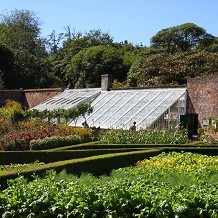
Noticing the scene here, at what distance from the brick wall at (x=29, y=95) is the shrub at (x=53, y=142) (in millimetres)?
16096

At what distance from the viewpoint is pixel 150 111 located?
21578mm

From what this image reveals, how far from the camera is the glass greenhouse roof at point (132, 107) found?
21375 mm

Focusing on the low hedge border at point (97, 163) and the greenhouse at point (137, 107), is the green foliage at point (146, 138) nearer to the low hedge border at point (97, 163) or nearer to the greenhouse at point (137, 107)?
the low hedge border at point (97, 163)

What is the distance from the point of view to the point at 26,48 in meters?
53.8

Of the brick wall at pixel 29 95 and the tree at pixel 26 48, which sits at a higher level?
the tree at pixel 26 48

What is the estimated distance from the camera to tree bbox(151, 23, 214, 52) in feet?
155

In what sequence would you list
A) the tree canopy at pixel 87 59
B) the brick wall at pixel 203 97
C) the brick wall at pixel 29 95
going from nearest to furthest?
1. the brick wall at pixel 203 97
2. the brick wall at pixel 29 95
3. the tree canopy at pixel 87 59

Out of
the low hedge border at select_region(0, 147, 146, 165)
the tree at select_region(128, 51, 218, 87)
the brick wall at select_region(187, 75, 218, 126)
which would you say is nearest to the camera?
the low hedge border at select_region(0, 147, 146, 165)

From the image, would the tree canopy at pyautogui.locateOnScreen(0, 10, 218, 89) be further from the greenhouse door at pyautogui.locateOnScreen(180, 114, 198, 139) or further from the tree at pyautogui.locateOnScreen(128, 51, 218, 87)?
the greenhouse door at pyautogui.locateOnScreen(180, 114, 198, 139)

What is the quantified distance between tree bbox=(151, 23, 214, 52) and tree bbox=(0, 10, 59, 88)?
11.7 meters

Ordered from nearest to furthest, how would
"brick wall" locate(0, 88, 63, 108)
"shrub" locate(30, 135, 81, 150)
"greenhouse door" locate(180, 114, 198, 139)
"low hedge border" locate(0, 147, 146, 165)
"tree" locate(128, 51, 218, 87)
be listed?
1. "low hedge border" locate(0, 147, 146, 165)
2. "shrub" locate(30, 135, 81, 150)
3. "greenhouse door" locate(180, 114, 198, 139)
4. "tree" locate(128, 51, 218, 87)
5. "brick wall" locate(0, 88, 63, 108)

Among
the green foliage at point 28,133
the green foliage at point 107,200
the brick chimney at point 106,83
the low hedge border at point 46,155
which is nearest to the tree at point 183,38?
the brick chimney at point 106,83

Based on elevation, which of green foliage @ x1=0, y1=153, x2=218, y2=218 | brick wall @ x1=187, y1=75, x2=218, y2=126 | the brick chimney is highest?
the brick chimney

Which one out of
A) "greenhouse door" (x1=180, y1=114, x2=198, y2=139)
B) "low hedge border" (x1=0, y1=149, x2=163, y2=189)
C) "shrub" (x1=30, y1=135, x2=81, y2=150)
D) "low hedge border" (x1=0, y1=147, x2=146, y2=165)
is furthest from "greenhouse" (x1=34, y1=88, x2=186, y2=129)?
"low hedge border" (x1=0, y1=149, x2=163, y2=189)
